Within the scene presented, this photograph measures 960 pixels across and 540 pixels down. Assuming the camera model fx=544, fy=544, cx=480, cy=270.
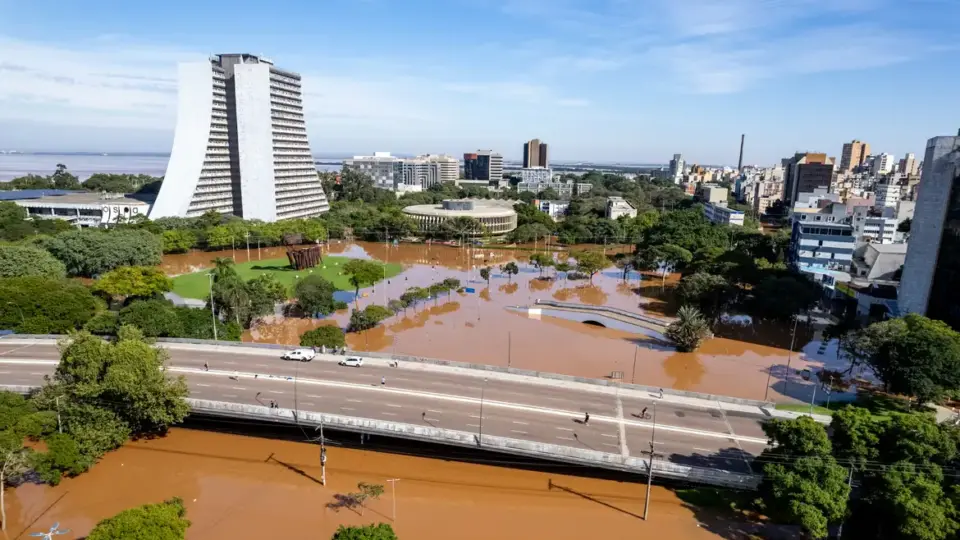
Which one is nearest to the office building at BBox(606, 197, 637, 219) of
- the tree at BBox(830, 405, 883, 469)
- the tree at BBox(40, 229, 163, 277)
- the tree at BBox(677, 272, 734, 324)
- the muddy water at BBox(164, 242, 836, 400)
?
the muddy water at BBox(164, 242, 836, 400)

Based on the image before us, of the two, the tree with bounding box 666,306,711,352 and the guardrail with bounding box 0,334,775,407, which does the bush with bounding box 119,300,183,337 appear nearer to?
the guardrail with bounding box 0,334,775,407

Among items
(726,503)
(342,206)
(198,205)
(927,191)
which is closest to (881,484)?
(726,503)

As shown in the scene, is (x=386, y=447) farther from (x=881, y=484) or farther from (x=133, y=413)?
(x=881, y=484)

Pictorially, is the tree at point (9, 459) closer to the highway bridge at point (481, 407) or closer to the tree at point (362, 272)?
the highway bridge at point (481, 407)

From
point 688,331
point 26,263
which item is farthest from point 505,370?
point 26,263

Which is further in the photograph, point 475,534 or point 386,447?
point 386,447
